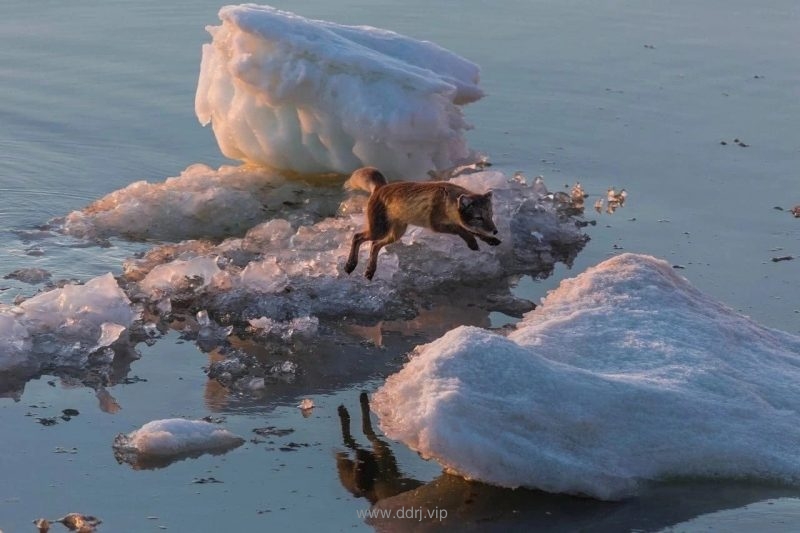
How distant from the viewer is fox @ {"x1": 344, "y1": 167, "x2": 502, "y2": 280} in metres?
7.37

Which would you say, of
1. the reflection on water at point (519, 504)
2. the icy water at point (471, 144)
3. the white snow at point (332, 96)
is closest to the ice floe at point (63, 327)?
the icy water at point (471, 144)

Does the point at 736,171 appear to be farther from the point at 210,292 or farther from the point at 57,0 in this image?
the point at 57,0

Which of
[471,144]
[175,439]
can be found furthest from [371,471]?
[471,144]

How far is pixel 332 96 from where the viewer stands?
29.8ft

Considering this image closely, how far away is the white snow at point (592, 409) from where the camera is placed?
5348mm

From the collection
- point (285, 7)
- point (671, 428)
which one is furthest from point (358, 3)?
point (671, 428)

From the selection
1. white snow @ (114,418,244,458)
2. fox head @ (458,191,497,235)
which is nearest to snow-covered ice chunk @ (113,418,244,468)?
white snow @ (114,418,244,458)

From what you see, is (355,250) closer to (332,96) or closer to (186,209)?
(186,209)

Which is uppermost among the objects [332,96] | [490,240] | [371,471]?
[332,96]

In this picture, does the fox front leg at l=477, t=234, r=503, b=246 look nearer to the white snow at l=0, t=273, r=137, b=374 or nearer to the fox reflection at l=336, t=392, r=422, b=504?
the fox reflection at l=336, t=392, r=422, b=504

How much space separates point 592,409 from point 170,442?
71.6 inches

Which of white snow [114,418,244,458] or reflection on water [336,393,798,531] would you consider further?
white snow [114,418,244,458]

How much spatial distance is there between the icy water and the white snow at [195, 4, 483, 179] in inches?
28.5

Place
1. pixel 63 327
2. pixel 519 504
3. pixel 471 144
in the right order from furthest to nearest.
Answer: pixel 471 144 < pixel 63 327 < pixel 519 504
